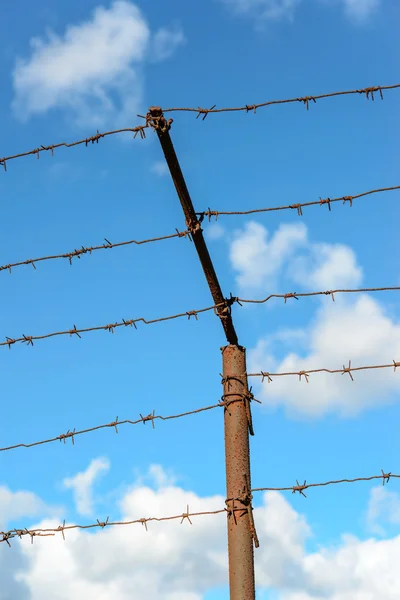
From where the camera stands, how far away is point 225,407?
5449 millimetres

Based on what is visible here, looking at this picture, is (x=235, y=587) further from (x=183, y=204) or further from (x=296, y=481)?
(x=183, y=204)

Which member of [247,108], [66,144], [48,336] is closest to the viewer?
[247,108]

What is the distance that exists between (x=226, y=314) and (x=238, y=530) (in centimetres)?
143

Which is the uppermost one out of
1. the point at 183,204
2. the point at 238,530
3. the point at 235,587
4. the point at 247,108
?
the point at 247,108

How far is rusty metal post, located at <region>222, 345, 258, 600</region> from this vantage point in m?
5.07

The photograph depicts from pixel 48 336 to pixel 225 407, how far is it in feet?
4.79

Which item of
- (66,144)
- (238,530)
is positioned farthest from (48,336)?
(238,530)

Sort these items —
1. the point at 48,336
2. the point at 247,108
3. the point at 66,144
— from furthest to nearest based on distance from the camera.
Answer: the point at 48,336, the point at 66,144, the point at 247,108

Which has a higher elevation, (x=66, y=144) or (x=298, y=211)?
(x=66, y=144)

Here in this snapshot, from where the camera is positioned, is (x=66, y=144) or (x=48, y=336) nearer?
(x=66, y=144)

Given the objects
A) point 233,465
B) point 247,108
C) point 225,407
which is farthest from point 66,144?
point 233,465

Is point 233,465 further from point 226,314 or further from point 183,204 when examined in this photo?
point 183,204

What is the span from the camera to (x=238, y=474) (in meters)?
5.25

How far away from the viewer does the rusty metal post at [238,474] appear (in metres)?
5.07
